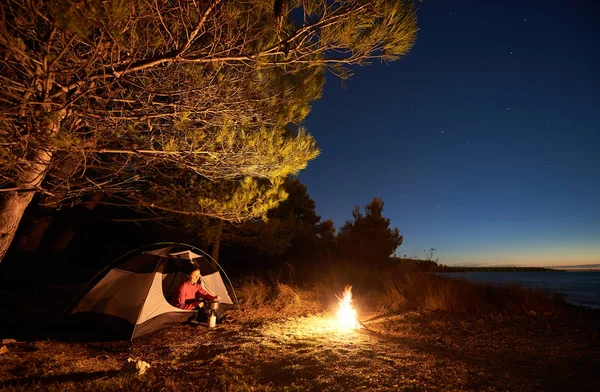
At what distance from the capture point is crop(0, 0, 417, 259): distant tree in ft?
10.6

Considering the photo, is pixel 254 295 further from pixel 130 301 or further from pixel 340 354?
pixel 340 354

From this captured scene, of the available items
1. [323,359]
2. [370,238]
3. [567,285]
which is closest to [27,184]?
[323,359]

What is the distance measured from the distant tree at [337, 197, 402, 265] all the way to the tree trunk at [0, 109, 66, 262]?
21175mm

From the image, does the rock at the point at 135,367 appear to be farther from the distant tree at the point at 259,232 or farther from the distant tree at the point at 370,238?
the distant tree at the point at 370,238

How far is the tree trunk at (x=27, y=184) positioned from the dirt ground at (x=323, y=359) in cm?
169

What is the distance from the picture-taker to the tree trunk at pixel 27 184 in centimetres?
360

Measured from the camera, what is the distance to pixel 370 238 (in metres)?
24.3

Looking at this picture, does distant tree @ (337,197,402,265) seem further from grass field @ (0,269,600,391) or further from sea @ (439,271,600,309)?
grass field @ (0,269,600,391)

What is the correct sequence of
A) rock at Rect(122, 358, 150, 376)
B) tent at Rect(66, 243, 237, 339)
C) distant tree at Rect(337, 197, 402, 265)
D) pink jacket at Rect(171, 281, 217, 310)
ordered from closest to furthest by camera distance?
1. rock at Rect(122, 358, 150, 376)
2. tent at Rect(66, 243, 237, 339)
3. pink jacket at Rect(171, 281, 217, 310)
4. distant tree at Rect(337, 197, 402, 265)

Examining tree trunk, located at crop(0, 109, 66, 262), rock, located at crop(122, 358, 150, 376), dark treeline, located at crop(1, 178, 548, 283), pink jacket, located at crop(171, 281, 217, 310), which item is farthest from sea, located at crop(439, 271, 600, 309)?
tree trunk, located at crop(0, 109, 66, 262)

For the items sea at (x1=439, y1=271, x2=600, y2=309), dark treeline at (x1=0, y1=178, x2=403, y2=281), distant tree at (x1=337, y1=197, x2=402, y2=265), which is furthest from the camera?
distant tree at (x1=337, y1=197, x2=402, y2=265)

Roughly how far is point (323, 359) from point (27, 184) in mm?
4413

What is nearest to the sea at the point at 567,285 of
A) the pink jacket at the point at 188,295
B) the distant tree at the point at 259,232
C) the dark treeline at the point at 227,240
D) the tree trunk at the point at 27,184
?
the dark treeline at the point at 227,240

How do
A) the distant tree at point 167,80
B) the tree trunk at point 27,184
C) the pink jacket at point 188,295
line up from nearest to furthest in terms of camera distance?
the distant tree at point 167,80 < the tree trunk at point 27,184 < the pink jacket at point 188,295
